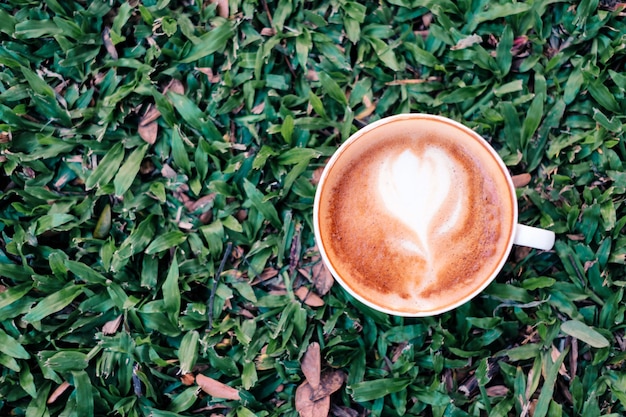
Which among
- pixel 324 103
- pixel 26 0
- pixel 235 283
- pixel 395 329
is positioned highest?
pixel 26 0

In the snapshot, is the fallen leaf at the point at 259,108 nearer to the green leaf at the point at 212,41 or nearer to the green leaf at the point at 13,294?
the green leaf at the point at 212,41

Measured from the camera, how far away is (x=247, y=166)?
1672mm

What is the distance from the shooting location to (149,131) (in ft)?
5.56

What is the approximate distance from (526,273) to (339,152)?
2.06 feet

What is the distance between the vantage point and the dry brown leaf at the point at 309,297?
1.65 m

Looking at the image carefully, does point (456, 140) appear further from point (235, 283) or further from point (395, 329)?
point (235, 283)

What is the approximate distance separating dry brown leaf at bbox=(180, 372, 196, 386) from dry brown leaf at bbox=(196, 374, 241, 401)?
0.06 ft

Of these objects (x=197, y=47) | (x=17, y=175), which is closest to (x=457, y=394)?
(x=197, y=47)

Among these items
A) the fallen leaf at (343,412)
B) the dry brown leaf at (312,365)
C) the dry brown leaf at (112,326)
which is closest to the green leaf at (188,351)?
the dry brown leaf at (112,326)

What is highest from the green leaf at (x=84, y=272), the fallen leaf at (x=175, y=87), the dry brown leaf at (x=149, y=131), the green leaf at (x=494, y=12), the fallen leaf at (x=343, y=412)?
the green leaf at (x=494, y=12)

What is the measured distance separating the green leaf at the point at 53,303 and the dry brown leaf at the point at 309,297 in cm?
58

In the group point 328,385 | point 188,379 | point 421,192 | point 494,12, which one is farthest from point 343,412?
point 494,12

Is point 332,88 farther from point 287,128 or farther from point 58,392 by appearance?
point 58,392

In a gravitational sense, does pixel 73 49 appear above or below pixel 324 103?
above
